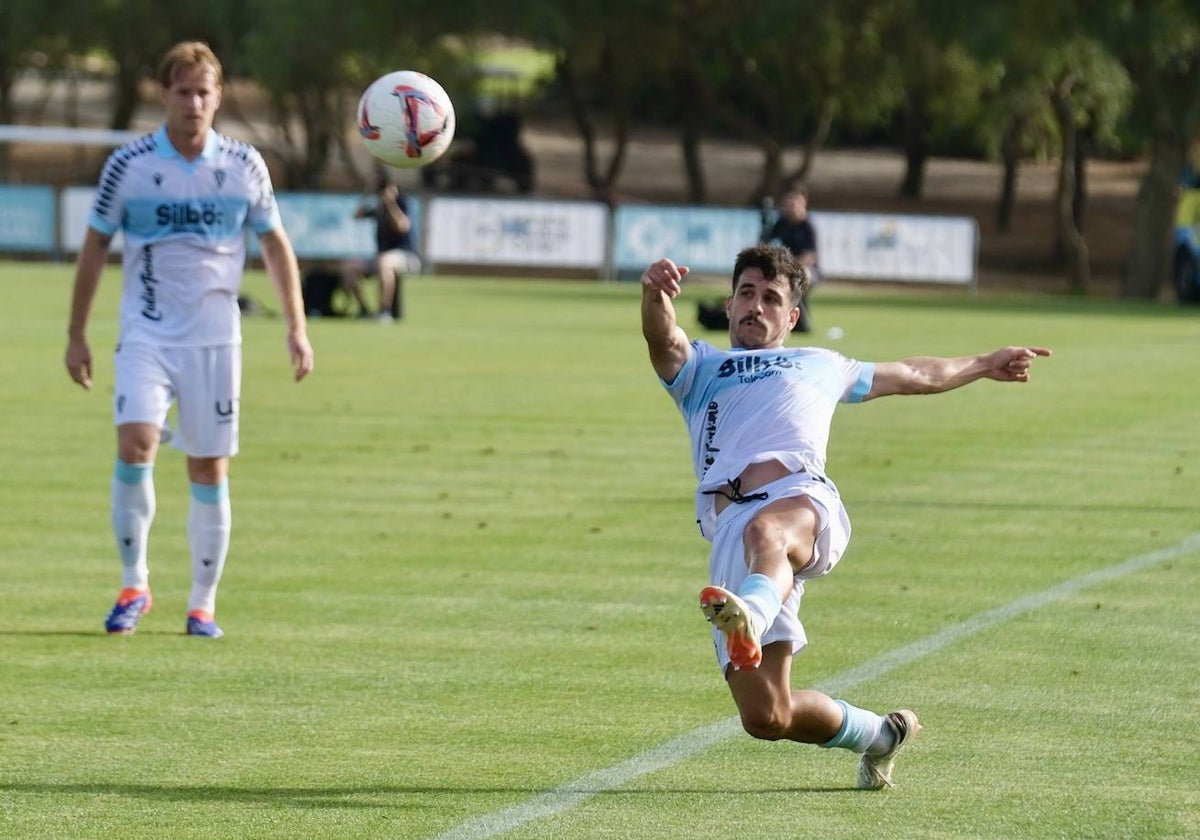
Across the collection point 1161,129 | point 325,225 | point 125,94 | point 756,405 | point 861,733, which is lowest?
point 325,225

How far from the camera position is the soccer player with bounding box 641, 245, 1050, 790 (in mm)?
6328

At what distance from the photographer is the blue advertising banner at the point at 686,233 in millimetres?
42562

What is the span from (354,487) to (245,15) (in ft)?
161

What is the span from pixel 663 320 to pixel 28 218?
39801 mm

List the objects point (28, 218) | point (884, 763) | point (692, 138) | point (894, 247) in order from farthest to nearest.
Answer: point (692, 138) < point (28, 218) < point (894, 247) < point (884, 763)

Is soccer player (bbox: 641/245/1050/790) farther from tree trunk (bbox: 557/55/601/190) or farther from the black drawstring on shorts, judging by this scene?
tree trunk (bbox: 557/55/601/190)

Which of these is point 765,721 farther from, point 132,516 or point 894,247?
point 894,247

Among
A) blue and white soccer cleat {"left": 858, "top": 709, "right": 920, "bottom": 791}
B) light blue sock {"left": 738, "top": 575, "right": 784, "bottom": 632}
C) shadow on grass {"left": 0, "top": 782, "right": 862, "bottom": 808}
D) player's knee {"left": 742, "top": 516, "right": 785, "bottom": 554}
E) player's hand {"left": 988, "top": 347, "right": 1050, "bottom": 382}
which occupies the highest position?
player's hand {"left": 988, "top": 347, "right": 1050, "bottom": 382}

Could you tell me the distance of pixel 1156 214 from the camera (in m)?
44.6

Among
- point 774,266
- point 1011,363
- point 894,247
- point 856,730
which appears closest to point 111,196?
point 774,266

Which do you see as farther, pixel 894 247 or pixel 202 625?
pixel 894 247

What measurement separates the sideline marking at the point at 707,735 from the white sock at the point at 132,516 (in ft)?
9.60

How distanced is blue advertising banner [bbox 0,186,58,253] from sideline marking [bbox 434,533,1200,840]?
36.3 metres

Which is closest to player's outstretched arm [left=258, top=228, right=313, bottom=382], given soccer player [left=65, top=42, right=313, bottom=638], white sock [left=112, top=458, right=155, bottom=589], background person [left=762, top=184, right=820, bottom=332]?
soccer player [left=65, top=42, right=313, bottom=638]
